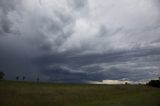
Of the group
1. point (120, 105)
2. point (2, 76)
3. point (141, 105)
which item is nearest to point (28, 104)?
point (120, 105)

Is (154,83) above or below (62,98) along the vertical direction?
above

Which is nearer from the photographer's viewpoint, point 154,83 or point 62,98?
point 62,98

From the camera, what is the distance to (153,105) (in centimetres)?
4509

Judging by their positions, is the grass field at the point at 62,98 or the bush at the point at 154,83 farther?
the bush at the point at 154,83

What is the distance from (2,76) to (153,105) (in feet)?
430

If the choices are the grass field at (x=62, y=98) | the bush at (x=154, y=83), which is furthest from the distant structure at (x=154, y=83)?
the grass field at (x=62, y=98)

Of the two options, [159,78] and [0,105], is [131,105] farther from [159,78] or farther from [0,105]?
[159,78]

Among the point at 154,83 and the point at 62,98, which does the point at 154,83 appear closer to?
the point at 154,83

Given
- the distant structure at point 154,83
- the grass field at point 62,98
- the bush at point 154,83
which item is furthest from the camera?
the distant structure at point 154,83

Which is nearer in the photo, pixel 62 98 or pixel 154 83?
pixel 62 98

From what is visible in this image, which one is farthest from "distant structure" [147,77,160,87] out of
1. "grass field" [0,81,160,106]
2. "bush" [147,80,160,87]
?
"grass field" [0,81,160,106]

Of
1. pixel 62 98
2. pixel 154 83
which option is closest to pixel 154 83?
pixel 154 83

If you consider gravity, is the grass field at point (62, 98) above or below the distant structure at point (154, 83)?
below

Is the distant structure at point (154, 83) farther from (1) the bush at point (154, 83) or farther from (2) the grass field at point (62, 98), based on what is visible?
(2) the grass field at point (62, 98)
